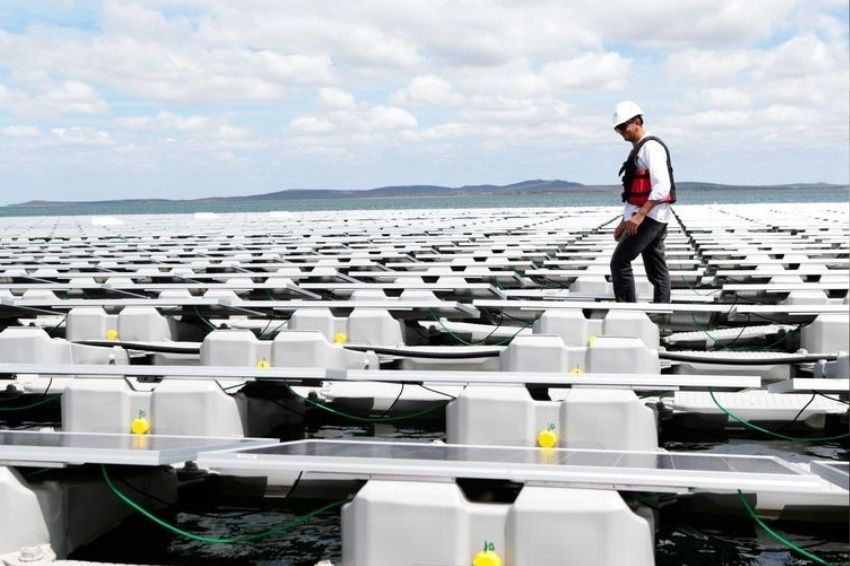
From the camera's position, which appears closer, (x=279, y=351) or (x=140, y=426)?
(x=140, y=426)

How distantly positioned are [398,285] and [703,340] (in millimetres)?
3182

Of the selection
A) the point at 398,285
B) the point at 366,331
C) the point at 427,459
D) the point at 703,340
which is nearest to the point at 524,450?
the point at 427,459

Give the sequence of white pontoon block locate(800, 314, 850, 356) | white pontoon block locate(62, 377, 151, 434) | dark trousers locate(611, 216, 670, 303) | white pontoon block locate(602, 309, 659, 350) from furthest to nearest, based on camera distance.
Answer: dark trousers locate(611, 216, 670, 303) → white pontoon block locate(602, 309, 659, 350) → white pontoon block locate(800, 314, 850, 356) → white pontoon block locate(62, 377, 151, 434)

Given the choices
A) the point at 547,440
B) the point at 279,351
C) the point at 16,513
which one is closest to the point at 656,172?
the point at 279,351

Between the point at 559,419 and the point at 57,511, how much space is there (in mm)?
2475

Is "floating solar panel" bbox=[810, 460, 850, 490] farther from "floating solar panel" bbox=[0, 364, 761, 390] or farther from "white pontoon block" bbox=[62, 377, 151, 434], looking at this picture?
"white pontoon block" bbox=[62, 377, 151, 434]

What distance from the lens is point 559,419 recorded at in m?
5.63

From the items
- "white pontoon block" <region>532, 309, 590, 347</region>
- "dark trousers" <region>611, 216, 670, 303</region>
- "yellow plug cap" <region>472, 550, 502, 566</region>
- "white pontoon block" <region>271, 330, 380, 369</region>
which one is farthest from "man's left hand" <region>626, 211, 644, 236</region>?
"yellow plug cap" <region>472, 550, 502, 566</region>

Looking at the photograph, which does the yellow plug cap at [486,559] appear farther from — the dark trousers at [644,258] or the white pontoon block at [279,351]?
the dark trousers at [644,258]

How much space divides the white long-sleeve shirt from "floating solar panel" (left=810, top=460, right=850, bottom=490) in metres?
4.91

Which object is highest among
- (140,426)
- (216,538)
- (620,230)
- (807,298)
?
(620,230)

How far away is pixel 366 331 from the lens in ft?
30.5

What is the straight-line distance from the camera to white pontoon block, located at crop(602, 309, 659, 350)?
27.7ft

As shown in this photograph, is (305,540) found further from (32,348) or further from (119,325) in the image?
(119,325)
